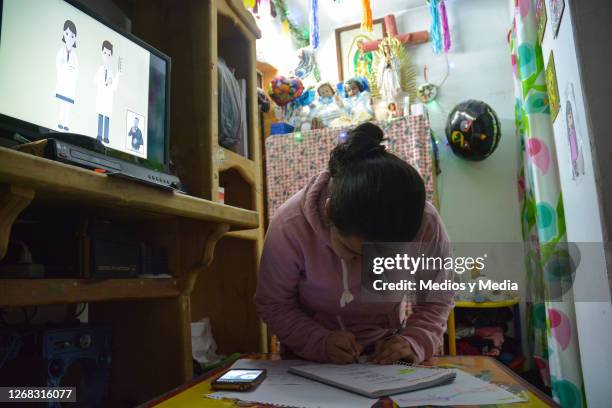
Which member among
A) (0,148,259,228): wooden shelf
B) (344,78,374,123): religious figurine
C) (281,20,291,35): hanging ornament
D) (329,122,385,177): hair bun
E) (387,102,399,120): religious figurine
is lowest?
(0,148,259,228): wooden shelf

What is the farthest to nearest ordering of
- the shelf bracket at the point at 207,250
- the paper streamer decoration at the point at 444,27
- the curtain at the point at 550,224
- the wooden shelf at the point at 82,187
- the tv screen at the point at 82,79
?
the paper streamer decoration at the point at 444,27, the curtain at the point at 550,224, the shelf bracket at the point at 207,250, the tv screen at the point at 82,79, the wooden shelf at the point at 82,187

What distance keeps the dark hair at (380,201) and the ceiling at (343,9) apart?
2597mm

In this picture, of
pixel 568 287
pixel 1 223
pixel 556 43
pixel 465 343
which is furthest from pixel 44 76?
pixel 465 343

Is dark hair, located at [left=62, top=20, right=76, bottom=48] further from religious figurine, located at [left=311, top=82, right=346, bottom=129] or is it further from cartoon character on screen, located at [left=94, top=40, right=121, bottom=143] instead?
religious figurine, located at [left=311, top=82, right=346, bottom=129]

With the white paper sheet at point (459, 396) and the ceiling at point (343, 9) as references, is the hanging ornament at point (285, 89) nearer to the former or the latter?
the ceiling at point (343, 9)

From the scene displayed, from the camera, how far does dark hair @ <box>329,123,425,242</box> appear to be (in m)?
0.72

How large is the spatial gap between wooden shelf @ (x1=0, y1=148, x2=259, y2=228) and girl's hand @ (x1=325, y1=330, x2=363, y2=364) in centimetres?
34

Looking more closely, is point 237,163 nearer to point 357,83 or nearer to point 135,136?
point 135,136

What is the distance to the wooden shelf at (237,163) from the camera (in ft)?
3.92

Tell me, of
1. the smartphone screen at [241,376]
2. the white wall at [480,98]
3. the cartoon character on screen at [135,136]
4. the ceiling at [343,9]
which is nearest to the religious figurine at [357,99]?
the white wall at [480,98]

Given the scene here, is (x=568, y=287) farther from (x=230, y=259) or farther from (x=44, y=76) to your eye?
(x=44, y=76)

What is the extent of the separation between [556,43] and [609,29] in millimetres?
423

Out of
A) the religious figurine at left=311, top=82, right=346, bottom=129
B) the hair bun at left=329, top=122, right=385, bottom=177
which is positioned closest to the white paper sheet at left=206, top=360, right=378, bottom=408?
the hair bun at left=329, top=122, right=385, bottom=177

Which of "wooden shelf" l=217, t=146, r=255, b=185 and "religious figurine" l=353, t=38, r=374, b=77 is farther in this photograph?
"religious figurine" l=353, t=38, r=374, b=77
